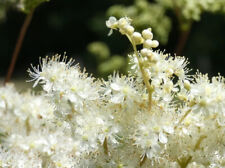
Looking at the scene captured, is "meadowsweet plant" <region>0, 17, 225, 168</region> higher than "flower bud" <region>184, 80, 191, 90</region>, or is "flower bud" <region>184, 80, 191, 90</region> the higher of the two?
"flower bud" <region>184, 80, 191, 90</region>

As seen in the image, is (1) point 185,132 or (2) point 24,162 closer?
(1) point 185,132

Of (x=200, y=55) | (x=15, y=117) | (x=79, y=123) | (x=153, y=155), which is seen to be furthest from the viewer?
(x=200, y=55)

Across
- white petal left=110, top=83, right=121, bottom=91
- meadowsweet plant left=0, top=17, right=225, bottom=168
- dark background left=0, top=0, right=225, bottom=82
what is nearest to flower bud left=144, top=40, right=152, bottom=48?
meadowsweet plant left=0, top=17, right=225, bottom=168

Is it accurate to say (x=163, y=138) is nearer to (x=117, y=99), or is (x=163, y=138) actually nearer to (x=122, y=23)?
(x=117, y=99)

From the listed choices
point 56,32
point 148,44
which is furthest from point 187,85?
point 56,32

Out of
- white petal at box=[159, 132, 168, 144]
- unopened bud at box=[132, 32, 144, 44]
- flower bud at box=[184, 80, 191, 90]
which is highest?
unopened bud at box=[132, 32, 144, 44]

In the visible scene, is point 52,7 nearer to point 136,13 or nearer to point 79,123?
point 136,13

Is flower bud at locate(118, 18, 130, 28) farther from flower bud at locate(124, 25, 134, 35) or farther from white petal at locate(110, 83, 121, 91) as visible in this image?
white petal at locate(110, 83, 121, 91)

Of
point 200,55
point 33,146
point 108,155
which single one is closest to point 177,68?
point 108,155

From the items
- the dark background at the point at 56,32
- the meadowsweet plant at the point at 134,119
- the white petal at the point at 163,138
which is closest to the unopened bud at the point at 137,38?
the meadowsweet plant at the point at 134,119
